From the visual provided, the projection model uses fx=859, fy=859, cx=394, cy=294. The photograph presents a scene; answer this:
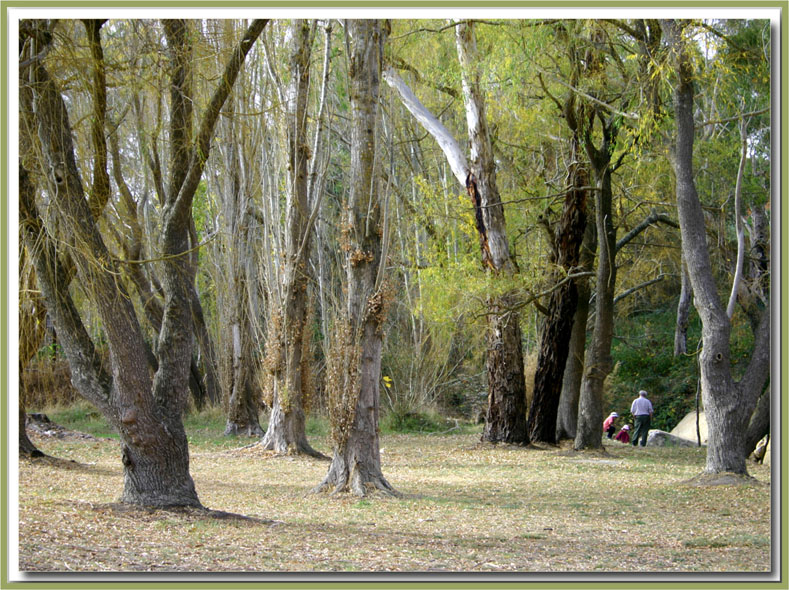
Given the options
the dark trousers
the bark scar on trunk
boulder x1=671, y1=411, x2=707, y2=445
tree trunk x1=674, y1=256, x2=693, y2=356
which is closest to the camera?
the bark scar on trunk

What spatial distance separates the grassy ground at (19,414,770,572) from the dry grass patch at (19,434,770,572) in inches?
0.6

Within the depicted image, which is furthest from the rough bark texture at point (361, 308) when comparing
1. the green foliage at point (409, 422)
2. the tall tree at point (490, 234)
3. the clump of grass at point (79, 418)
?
the green foliage at point (409, 422)

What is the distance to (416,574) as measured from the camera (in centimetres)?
474

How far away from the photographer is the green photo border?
4539 mm

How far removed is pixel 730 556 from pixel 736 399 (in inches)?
162

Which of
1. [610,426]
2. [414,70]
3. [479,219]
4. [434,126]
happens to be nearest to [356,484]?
[479,219]

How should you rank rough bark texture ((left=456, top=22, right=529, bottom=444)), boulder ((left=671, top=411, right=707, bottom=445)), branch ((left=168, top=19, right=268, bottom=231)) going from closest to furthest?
1. branch ((left=168, top=19, right=268, bottom=231))
2. rough bark texture ((left=456, top=22, right=529, bottom=444))
3. boulder ((left=671, top=411, right=707, bottom=445))

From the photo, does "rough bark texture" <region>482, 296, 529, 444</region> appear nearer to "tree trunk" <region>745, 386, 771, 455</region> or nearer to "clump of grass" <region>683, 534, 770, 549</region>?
"tree trunk" <region>745, 386, 771, 455</region>

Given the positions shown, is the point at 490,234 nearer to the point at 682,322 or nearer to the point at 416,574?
the point at 682,322

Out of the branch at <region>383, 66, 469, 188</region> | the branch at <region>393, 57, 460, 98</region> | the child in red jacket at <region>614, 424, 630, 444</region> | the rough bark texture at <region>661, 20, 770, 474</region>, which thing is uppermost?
the branch at <region>393, 57, 460, 98</region>

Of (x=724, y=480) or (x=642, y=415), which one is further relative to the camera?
(x=642, y=415)

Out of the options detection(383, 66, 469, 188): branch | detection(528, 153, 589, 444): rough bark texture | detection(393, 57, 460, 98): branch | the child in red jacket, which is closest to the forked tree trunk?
detection(528, 153, 589, 444): rough bark texture

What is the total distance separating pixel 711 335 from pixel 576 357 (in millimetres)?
5558

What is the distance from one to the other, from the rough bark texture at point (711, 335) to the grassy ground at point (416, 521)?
49 centimetres
